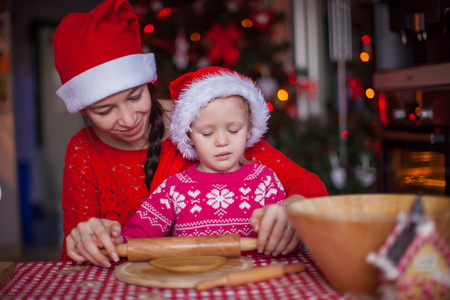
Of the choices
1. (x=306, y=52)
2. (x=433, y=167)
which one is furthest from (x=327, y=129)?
(x=433, y=167)

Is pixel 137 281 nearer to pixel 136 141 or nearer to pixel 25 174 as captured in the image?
pixel 136 141

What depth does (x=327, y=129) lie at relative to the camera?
385 cm

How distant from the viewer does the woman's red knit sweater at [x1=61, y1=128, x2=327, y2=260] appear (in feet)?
4.73

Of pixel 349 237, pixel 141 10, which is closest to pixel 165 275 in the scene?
pixel 349 237

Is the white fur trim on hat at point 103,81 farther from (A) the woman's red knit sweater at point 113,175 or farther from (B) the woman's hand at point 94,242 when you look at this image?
(B) the woman's hand at point 94,242

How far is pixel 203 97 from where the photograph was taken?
4.11 feet

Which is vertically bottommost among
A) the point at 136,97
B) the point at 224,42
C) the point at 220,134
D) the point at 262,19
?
the point at 220,134

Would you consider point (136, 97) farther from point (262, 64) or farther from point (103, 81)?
point (262, 64)

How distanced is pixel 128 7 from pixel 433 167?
1.25 meters

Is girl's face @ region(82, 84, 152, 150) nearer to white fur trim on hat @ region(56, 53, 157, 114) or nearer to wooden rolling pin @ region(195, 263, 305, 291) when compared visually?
white fur trim on hat @ region(56, 53, 157, 114)

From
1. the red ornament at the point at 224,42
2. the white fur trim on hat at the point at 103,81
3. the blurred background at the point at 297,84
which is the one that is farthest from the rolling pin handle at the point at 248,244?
the red ornament at the point at 224,42

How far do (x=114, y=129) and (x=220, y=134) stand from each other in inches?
12.2

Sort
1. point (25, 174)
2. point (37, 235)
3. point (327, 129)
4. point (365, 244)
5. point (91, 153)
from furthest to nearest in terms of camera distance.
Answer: point (25, 174) → point (37, 235) → point (327, 129) → point (91, 153) → point (365, 244)

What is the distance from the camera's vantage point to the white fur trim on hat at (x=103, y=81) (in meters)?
1.29
